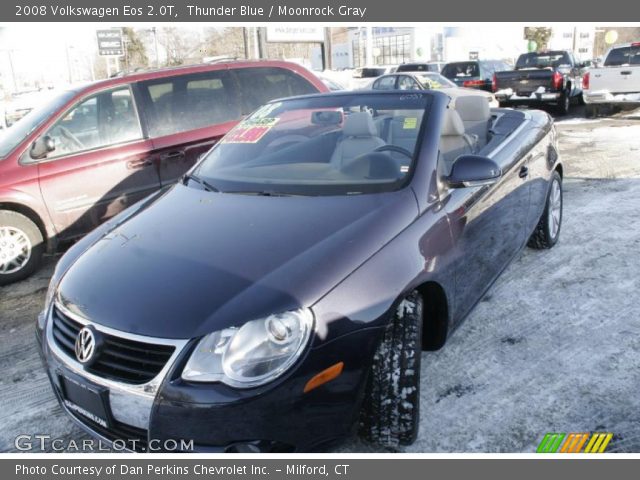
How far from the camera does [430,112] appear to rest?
3182 mm

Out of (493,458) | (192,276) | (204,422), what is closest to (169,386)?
(204,422)

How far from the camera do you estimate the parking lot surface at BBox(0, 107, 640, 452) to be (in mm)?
2576

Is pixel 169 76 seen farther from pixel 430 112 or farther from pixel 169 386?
pixel 169 386

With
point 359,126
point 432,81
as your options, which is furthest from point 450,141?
point 432,81

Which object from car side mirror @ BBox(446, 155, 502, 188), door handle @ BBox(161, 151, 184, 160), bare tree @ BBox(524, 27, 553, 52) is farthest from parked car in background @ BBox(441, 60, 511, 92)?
bare tree @ BBox(524, 27, 553, 52)

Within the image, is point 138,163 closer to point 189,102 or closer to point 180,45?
point 189,102

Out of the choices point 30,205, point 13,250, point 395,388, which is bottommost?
point 13,250

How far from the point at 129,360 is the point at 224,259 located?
56 centimetres

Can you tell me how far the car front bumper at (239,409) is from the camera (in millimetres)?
1932

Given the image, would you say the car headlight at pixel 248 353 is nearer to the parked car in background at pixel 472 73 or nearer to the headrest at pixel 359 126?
the headrest at pixel 359 126

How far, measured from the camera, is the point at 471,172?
2869 millimetres

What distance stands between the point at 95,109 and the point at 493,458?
472cm

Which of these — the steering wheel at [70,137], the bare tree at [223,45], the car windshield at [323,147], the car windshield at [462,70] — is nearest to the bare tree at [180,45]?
the bare tree at [223,45]

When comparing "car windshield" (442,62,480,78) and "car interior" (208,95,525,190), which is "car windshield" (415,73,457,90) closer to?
"car windshield" (442,62,480,78)
